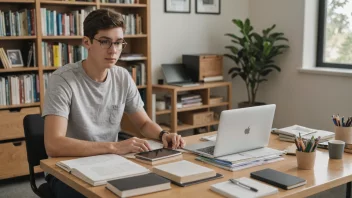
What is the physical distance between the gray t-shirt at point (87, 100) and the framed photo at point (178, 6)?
225cm

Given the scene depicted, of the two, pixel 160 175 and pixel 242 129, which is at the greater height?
pixel 242 129

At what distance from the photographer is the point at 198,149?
76.0 inches

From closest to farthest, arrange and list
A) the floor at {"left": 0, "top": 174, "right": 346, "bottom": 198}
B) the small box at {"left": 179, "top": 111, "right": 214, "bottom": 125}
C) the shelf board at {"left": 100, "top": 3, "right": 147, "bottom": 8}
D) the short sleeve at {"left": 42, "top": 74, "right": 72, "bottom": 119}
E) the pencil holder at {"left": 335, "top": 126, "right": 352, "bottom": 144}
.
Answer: the short sleeve at {"left": 42, "top": 74, "right": 72, "bottom": 119}, the pencil holder at {"left": 335, "top": 126, "right": 352, "bottom": 144}, the floor at {"left": 0, "top": 174, "right": 346, "bottom": 198}, the shelf board at {"left": 100, "top": 3, "right": 147, "bottom": 8}, the small box at {"left": 179, "top": 111, "right": 214, "bottom": 125}

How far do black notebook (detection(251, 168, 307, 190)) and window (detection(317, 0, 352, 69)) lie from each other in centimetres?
305

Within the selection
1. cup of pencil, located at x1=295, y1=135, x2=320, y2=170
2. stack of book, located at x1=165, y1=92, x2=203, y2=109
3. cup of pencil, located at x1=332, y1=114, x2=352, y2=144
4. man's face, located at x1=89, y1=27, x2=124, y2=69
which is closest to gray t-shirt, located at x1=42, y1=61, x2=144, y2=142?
man's face, located at x1=89, y1=27, x2=124, y2=69

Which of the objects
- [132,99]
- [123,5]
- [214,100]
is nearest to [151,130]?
[132,99]

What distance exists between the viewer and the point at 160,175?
62.4 inches

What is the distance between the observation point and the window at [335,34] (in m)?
4.30

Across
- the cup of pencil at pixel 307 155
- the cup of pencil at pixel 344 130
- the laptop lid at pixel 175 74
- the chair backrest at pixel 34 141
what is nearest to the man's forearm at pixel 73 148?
the chair backrest at pixel 34 141

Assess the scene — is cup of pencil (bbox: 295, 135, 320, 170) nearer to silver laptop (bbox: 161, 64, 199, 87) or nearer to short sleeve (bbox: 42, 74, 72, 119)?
short sleeve (bbox: 42, 74, 72, 119)

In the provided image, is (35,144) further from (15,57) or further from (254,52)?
(254,52)

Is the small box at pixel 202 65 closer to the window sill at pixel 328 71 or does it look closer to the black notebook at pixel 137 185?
the window sill at pixel 328 71

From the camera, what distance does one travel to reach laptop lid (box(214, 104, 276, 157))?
5.69 ft

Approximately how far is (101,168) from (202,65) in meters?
2.87
